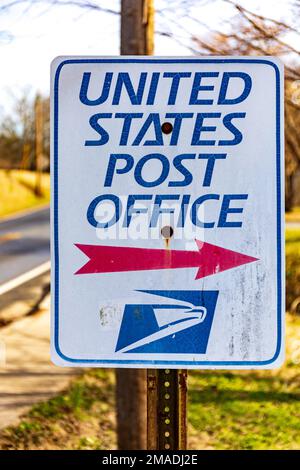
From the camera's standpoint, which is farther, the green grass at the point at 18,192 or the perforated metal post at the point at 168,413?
the green grass at the point at 18,192

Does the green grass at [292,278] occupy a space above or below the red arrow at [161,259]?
below

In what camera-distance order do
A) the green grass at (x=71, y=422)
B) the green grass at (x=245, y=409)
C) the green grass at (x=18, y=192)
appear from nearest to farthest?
the green grass at (x=71, y=422)
the green grass at (x=245, y=409)
the green grass at (x=18, y=192)

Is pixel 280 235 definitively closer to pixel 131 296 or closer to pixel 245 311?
pixel 245 311

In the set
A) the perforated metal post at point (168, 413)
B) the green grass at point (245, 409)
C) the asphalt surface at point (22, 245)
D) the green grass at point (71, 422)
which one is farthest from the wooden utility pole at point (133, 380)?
the asphalt surface at point (22, 245)

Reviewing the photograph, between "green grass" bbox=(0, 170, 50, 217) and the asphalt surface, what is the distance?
6.27m

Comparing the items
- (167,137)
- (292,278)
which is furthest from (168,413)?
(292,278)

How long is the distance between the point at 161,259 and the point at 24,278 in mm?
11748

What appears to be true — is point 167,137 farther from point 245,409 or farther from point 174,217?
point 245,409

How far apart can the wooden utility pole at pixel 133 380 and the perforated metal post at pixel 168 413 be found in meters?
2.68

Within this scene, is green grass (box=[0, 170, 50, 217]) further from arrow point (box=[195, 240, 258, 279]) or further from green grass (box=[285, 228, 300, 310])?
arrow point (box=[195, 240, 258, 279])

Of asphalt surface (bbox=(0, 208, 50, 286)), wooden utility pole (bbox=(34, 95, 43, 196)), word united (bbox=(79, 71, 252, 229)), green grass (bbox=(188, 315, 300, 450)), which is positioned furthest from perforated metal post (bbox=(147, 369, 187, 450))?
wooden utility pole (bbox=(34, 95, 43, 196))

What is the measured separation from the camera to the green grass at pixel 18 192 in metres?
35.3

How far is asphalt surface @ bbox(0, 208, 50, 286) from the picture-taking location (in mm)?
14594

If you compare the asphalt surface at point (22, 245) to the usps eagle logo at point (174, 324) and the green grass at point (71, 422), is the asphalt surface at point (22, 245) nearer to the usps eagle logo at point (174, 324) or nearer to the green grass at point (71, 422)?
the green grass at point (71, 422)
